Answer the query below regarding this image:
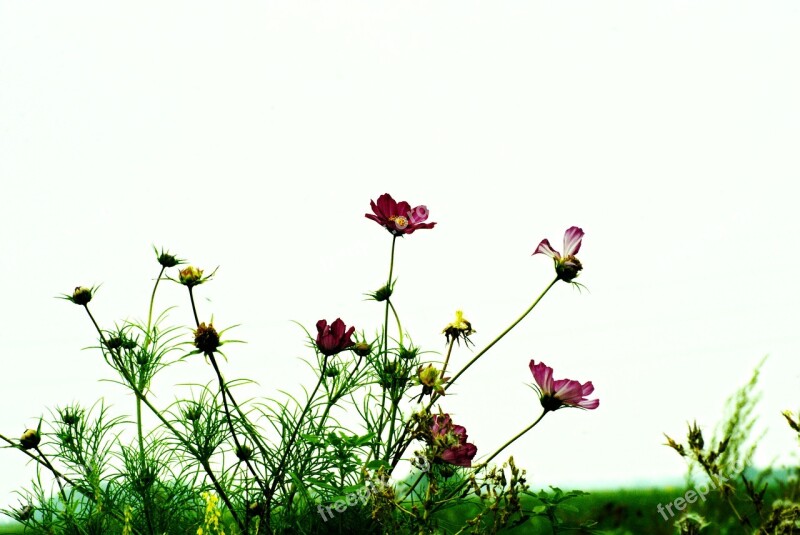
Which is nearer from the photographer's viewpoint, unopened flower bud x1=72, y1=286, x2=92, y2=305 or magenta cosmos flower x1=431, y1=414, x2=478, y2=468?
magenta cosmos flower x1=431, y1=414, x2=478, y2=468

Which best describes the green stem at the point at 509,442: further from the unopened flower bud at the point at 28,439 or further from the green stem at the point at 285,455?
the unopened flower bud at the point at 28,439

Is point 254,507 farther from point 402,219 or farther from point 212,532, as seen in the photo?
point 402,219

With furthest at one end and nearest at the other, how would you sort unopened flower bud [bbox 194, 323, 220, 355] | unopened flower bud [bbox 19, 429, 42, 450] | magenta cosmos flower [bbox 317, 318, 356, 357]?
unopened flower bud [bbox 19, 429, 42, 450] → magenta cosmos flower [bbox 317, 318, 356, 357] → unopened flower bud [bbox 194, 323, 220, 355]

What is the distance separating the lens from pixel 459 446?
69.7 inches

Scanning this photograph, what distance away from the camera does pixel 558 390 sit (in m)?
1.75

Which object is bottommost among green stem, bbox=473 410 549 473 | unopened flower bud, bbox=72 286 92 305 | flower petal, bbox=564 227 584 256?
green stem, bbox=473 410 549 473

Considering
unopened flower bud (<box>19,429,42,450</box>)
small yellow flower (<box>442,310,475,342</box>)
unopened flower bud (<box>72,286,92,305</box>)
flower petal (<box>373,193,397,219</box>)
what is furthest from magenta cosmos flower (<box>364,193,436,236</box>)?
unopened flower bud (<box>19,429,42,450</box>)

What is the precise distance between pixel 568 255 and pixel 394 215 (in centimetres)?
49

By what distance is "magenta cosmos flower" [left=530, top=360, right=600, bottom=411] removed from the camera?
5.71ft

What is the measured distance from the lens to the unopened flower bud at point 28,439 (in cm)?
212

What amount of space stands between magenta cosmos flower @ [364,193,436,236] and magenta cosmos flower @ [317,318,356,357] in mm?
353

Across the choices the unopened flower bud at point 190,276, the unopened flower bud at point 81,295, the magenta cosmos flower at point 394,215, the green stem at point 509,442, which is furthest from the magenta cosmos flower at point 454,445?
the unopened flower bud at point 81,295

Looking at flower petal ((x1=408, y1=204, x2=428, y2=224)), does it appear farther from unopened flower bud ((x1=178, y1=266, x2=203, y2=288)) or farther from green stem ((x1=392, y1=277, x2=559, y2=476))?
unopened flower bud ((x1=178, y1=266, x2=203, y2=288))

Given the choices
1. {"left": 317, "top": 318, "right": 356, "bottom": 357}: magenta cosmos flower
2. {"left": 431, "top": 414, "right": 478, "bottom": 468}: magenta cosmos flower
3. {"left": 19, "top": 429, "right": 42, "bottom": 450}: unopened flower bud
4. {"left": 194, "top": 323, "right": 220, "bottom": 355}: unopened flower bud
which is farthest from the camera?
{"left": 19, "top": 429, "right": 42, "bottom": 450}: unopened flower bud
